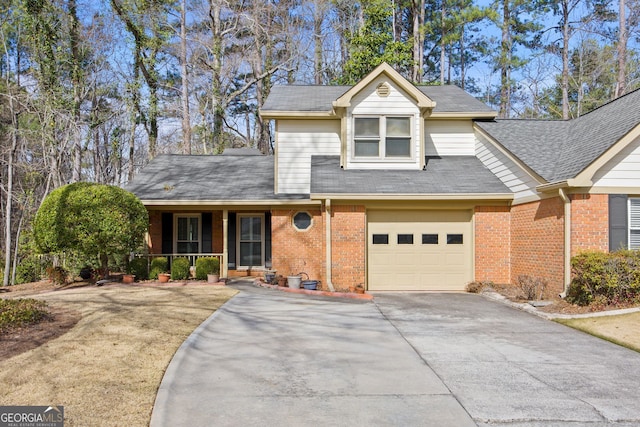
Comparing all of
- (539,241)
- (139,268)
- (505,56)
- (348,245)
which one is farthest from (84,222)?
(505,56)

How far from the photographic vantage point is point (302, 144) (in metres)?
Result: 17.0

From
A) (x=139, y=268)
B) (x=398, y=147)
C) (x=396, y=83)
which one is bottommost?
(x=139, y=268)

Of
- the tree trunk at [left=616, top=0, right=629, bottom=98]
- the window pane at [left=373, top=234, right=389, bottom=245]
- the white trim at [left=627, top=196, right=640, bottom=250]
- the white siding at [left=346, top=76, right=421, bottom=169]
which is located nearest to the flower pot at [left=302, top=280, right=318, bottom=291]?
the window pane at [left=373, top=234, right=389, bottom=245]

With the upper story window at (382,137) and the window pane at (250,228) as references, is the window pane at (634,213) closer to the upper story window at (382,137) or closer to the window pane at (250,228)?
the upper story window at (382,137)

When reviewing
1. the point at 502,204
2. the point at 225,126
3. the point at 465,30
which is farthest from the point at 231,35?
the point at 502,204

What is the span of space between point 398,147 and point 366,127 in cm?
122

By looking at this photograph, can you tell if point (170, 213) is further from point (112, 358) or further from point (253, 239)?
point (112, 358)

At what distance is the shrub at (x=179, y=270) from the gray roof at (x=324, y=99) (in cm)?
570

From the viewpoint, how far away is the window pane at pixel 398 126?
16141 mm

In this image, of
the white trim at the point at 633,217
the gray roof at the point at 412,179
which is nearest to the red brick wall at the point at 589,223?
the white trim at the point at 633,217

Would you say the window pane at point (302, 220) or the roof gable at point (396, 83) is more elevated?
the roof gable at point (396, 83)

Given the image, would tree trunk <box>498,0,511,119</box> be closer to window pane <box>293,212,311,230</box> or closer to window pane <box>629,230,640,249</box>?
window pane <box>293,212,311,230</box>

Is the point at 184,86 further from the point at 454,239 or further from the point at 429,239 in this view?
the point at 454,239

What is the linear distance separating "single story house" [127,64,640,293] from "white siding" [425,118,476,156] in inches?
1.6
